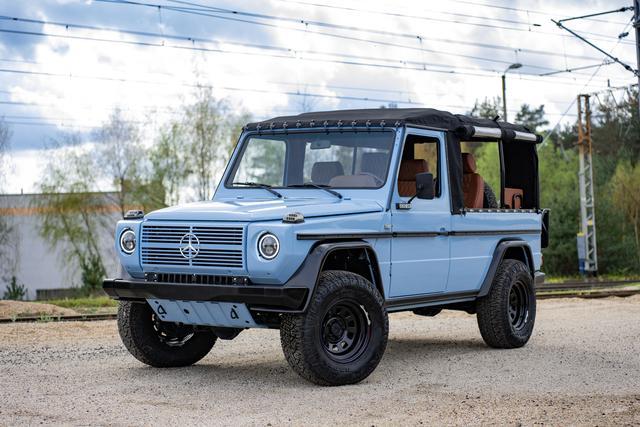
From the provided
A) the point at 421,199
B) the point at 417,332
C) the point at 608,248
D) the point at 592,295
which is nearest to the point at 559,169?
the point at 608,248

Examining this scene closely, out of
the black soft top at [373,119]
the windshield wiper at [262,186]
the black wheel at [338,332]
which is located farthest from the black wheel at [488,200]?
the black wheel at [338,332]

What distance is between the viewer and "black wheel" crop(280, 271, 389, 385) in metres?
8.29

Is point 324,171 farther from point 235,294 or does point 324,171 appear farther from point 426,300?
point 235,294

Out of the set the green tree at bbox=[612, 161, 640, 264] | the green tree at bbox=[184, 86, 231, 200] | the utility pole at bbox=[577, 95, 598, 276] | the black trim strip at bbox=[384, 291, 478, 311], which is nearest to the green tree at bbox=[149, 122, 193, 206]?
the green tree at bbox=[184, 86, 231, 200]

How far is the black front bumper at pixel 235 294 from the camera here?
8.09 m

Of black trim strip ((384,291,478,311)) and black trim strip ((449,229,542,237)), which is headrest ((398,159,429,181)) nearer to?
black trim strip ((449,229,542,237))

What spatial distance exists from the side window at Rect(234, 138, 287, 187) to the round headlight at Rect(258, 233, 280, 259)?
1.90m

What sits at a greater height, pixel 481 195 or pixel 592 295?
pixel 481 195

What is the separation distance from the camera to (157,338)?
32.0ft

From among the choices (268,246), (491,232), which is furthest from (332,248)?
(491,232)

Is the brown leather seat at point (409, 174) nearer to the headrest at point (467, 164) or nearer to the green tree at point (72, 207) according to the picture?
the headrest at point (467, 164)

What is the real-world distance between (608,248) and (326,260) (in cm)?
3551

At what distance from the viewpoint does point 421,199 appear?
9.79 m

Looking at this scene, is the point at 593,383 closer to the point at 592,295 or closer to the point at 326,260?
the point at 326,260
